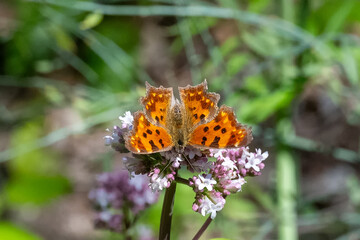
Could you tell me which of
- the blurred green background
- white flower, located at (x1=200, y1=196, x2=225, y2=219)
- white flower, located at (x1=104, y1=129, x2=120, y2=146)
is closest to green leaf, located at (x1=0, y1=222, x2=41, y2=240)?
the blurred green background

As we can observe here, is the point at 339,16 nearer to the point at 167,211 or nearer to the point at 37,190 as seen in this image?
the point at 167,211

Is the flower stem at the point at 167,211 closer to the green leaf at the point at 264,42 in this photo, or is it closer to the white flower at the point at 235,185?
the white flower at the point at 235,185

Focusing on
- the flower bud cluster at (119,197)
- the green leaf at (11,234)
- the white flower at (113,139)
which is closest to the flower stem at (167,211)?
the white flower at (113,139)

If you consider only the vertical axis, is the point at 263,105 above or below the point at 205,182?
above

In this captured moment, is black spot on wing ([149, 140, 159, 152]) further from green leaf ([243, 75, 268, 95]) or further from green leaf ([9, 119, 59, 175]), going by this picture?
green leaf ([9, 119, 59, 175])

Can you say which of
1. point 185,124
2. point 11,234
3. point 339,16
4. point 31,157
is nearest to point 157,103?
point 185,124
